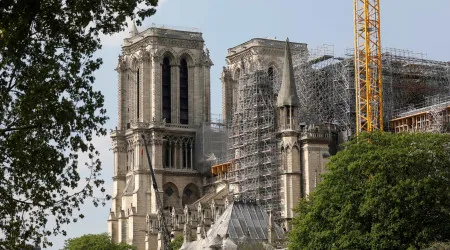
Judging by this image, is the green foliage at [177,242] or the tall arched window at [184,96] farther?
the tall arched window at [184,96]

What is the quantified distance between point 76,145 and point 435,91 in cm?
9862

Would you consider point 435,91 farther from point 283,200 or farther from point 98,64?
point 98,64

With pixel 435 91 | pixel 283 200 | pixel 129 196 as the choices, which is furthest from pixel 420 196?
pixel 129 196

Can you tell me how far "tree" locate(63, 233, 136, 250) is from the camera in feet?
437

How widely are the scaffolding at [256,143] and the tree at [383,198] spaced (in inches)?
1491

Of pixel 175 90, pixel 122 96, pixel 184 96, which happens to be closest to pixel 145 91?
pixel 175 90

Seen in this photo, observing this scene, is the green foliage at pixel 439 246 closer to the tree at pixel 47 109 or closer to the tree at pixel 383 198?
the tree at pixel 383 198

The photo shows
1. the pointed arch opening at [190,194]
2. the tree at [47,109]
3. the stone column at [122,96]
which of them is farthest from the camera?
the stone column at [122,96]

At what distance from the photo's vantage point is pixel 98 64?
3541cm

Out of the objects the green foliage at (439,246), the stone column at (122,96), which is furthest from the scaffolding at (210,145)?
the green foliage at (439,246)

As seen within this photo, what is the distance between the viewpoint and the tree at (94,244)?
133125mm

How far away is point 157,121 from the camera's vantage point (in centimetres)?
14262

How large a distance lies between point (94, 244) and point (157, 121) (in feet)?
56.5

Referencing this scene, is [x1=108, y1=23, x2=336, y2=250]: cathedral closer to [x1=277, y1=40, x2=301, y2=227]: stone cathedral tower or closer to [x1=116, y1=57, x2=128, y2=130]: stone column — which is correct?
[x1=116, y1=57, x2=128, y2=130]: stone column
